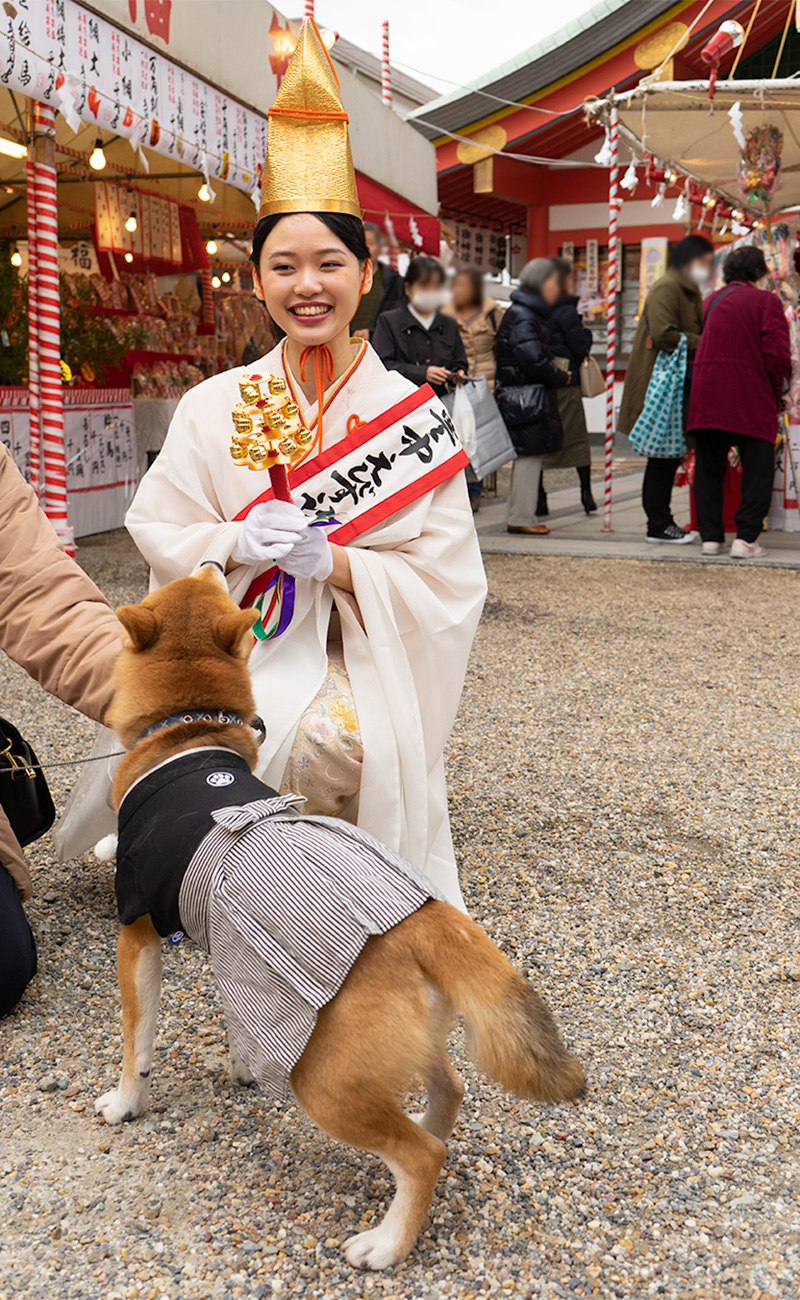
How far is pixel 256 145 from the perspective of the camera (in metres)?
8.23

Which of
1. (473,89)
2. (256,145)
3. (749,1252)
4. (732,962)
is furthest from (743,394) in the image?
(473,89)

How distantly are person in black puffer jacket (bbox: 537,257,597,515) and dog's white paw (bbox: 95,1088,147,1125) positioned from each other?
24.3 feet

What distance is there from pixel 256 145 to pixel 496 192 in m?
7.35

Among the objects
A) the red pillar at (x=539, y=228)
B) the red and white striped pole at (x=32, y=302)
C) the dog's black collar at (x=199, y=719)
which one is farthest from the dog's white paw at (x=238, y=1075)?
the red pillar at (x=539, y=228)

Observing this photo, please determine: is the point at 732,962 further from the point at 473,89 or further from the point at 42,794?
the point at 473,89

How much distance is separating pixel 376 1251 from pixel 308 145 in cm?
224

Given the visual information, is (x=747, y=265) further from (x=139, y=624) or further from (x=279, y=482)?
(x=139, y=624)

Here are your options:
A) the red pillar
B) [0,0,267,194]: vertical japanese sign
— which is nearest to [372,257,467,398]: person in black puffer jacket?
[0,0,267,194]: vertical japanese sign

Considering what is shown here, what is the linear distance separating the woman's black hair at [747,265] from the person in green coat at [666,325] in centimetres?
55

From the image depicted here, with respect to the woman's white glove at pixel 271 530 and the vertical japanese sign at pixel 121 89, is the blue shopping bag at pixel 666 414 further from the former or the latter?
the woman's white glove at pixel 271 530

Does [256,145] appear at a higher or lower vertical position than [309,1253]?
higher

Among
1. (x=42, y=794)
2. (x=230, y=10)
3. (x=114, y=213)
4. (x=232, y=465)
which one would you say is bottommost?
(x=42, y=794)

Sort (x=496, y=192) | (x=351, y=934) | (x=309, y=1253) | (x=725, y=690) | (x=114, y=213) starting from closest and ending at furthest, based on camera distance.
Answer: (x=351, y=934)
(x=309, y=1253)
(x=725, y=690)
(x=114, y=213)
(x=496, y=192)

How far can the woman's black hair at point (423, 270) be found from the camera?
5564 millimetres
